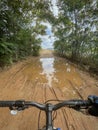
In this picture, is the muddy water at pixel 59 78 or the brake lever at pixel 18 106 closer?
the brake lever at pixel 18 106

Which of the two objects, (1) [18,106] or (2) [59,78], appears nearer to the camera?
(1) [18,106]

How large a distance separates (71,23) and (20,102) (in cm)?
1264

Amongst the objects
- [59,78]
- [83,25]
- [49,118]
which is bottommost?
[59,78]

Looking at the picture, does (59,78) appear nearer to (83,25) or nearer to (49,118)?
(49,118)

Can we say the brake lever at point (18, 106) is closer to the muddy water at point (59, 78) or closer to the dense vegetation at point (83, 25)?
the muddy water at point (59, 78)

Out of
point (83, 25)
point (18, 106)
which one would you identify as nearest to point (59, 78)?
point (18, 106)

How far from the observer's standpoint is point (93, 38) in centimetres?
A: 1091

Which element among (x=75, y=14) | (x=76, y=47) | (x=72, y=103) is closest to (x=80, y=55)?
(x=76, y=47)

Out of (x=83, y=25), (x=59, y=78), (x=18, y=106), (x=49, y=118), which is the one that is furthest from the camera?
(x=83, y=25)

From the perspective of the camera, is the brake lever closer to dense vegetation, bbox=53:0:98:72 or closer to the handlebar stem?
the handlebar stem

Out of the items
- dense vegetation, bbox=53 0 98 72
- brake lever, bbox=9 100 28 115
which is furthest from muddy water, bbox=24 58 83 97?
brake lever, bbox=9 100 28 115

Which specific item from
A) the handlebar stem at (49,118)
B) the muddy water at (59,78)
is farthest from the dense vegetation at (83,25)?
the handlebar stem at (49,118)

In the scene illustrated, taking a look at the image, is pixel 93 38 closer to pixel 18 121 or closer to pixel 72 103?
pixel 18 121

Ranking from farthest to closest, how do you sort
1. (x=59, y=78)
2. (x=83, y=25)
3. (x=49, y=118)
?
(x=83, y=25) → (x=59, y=78) → (x=49, y=118)
